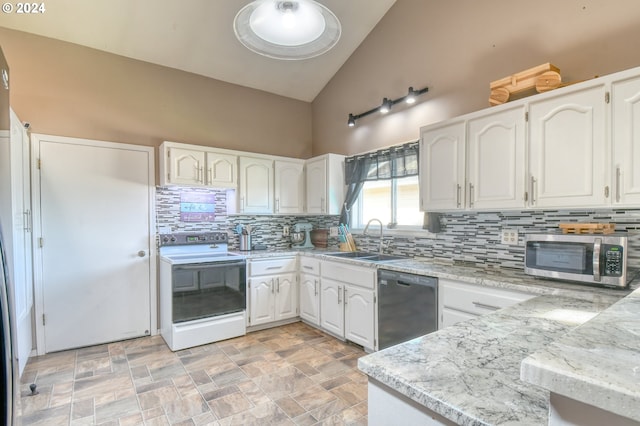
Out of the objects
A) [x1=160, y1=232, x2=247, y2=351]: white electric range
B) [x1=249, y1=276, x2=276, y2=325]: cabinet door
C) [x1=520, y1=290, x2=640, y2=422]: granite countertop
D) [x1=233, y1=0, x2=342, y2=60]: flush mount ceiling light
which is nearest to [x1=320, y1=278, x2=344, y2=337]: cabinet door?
[x1=249, y1=276, x2=276, y2=325]: cabinet door

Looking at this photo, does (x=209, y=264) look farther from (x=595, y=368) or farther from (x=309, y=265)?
(x=595, y=368)

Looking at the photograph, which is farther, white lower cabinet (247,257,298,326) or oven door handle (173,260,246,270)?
white lower cabinet (247,257,298,326)

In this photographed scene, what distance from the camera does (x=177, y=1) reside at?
10.0 feet

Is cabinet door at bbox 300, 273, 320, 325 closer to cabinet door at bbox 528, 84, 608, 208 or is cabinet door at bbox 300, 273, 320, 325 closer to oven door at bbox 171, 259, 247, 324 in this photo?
oven door at bbox 171, 259, 247, 324

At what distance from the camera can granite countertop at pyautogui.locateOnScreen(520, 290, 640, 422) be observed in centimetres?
45

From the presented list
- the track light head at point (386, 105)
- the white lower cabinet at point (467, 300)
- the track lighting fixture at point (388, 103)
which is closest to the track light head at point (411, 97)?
the track lighting fixture at point (388, 103)

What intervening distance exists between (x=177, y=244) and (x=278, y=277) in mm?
1187

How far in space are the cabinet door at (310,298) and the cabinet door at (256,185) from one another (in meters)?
0.98

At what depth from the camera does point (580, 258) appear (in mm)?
1924

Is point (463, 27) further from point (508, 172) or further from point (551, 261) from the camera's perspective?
point (551, 261)

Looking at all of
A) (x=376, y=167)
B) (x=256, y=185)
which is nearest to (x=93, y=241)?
(x=256, y=185)

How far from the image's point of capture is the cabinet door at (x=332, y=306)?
3.27m

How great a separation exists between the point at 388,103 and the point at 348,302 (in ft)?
6.93

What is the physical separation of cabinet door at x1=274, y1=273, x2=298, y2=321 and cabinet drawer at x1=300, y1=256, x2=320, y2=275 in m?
0.16
